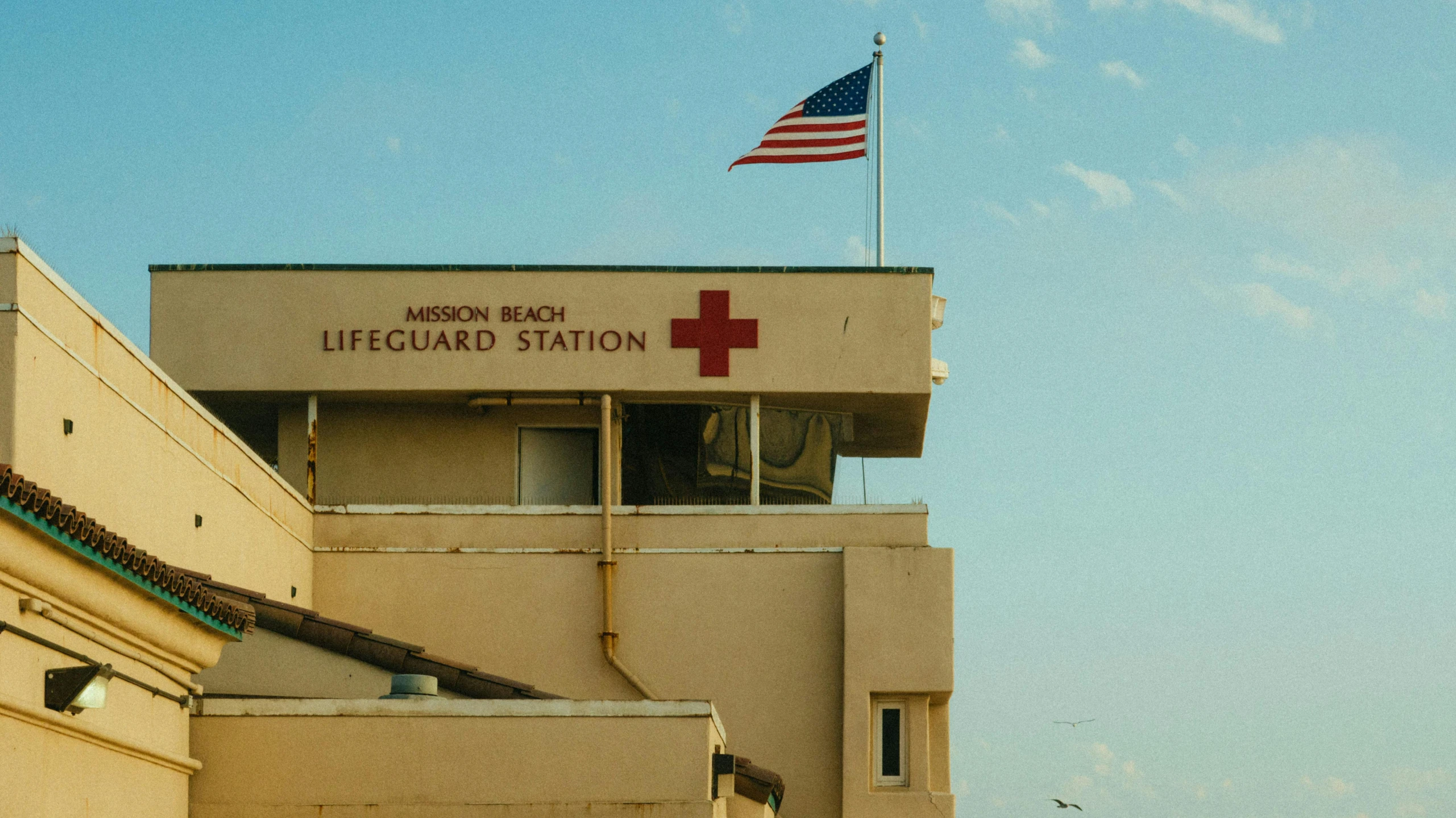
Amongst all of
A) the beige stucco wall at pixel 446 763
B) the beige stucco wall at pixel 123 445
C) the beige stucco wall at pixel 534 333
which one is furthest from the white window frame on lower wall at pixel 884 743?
the beige stucco wall at pixel 446 763

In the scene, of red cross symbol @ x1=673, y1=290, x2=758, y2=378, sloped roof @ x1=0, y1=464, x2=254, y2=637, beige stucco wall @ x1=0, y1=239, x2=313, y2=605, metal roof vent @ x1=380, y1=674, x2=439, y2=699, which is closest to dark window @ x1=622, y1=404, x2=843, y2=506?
red cross symbol @ x1=673, y1=290, x2=758, y2=378

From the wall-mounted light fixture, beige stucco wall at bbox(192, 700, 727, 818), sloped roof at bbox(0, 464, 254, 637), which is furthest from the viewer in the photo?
beige stucco wall at bbox(192, 700, 727, 818)

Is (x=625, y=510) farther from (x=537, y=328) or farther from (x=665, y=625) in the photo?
(x=537, y=328)

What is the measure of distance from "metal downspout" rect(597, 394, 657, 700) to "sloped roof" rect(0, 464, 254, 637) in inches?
384

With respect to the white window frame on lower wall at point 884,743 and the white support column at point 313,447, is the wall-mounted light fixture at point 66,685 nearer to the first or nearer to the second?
the white support column at point 313,447

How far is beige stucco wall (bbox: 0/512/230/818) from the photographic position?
1174 centimetres

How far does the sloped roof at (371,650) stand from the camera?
1914 centimetres

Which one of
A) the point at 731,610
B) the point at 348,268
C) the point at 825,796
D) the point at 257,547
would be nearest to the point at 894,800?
the point at 825,796

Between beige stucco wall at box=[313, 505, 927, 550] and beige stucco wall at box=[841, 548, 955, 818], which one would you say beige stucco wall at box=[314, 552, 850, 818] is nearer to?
beige stucco wall at box=[313, 505, 927, 550]

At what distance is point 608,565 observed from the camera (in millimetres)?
25719

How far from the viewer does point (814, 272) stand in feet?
88.8

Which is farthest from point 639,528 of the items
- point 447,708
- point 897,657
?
point 447,708

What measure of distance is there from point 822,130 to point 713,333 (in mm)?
4442

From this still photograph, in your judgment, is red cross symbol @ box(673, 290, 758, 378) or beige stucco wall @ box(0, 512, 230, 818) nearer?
beige stucco wall @ box(0, 512, 230, 818)
